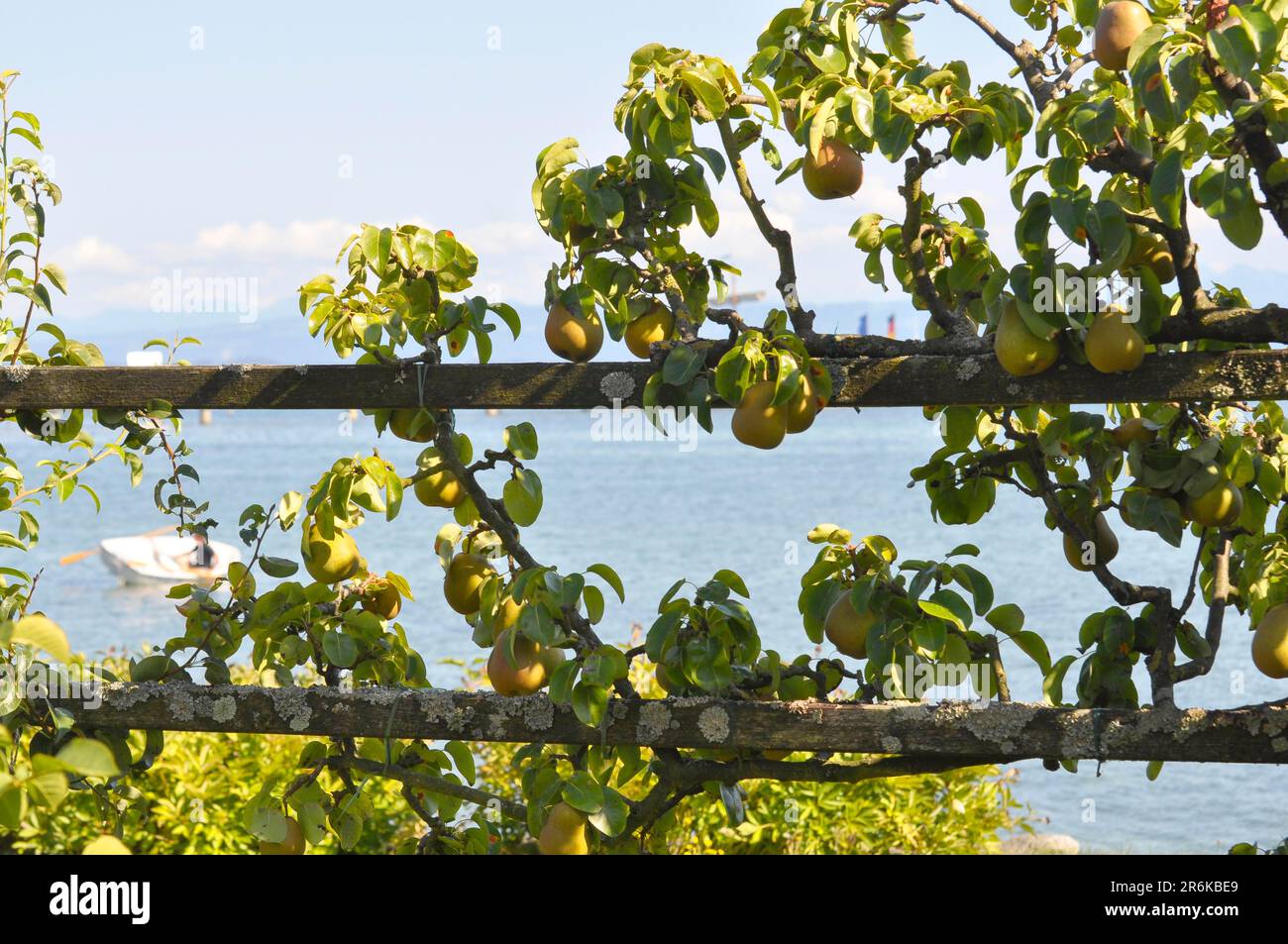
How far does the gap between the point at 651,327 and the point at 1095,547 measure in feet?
2.38

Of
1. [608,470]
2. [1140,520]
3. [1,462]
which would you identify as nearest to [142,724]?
[1,462]

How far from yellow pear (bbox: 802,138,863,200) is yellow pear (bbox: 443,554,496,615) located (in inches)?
29.1

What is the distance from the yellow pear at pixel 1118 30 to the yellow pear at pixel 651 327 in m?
0.70

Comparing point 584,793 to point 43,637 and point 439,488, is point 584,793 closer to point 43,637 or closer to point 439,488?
point 439,488

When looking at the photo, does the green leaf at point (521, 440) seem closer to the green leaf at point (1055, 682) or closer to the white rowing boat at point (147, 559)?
the green leaf at point (1055, 682)

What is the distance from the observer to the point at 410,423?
1889mm

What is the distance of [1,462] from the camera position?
7.39 feet

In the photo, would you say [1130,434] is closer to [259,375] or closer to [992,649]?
[992,649]

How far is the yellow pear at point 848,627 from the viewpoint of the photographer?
5.81ft

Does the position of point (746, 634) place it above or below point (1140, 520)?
below
